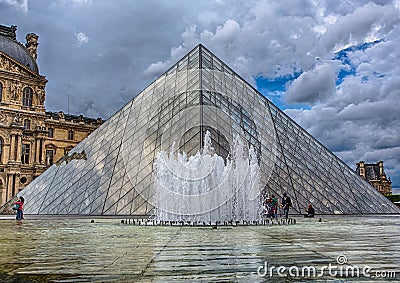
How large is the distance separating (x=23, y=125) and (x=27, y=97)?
3671 mm

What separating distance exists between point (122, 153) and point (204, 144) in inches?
200

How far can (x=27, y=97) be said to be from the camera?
168 ft

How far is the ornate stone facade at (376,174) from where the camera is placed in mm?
91438

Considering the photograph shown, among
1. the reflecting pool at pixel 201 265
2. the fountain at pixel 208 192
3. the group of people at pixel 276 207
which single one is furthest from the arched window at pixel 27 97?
the reflecting pool at pixel 201 265

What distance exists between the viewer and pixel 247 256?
4.26 metres

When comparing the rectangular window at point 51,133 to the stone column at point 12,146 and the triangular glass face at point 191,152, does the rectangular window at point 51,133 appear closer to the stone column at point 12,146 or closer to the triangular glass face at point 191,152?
the stone column at point 12,146

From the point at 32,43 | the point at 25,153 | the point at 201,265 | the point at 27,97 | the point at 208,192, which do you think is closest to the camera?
the point at 201,265

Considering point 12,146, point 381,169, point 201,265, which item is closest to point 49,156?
point 12,146

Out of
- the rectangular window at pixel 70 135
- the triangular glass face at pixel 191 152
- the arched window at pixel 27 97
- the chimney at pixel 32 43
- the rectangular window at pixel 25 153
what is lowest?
the triangular glass face at pixel 191 152

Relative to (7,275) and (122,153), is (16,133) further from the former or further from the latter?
(7,275)

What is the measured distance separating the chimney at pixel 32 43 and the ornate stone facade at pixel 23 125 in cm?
188

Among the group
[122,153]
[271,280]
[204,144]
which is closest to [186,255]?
[271,280]

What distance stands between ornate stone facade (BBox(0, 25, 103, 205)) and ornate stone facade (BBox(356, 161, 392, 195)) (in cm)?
6328

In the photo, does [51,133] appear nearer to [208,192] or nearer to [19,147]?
[19,147]
